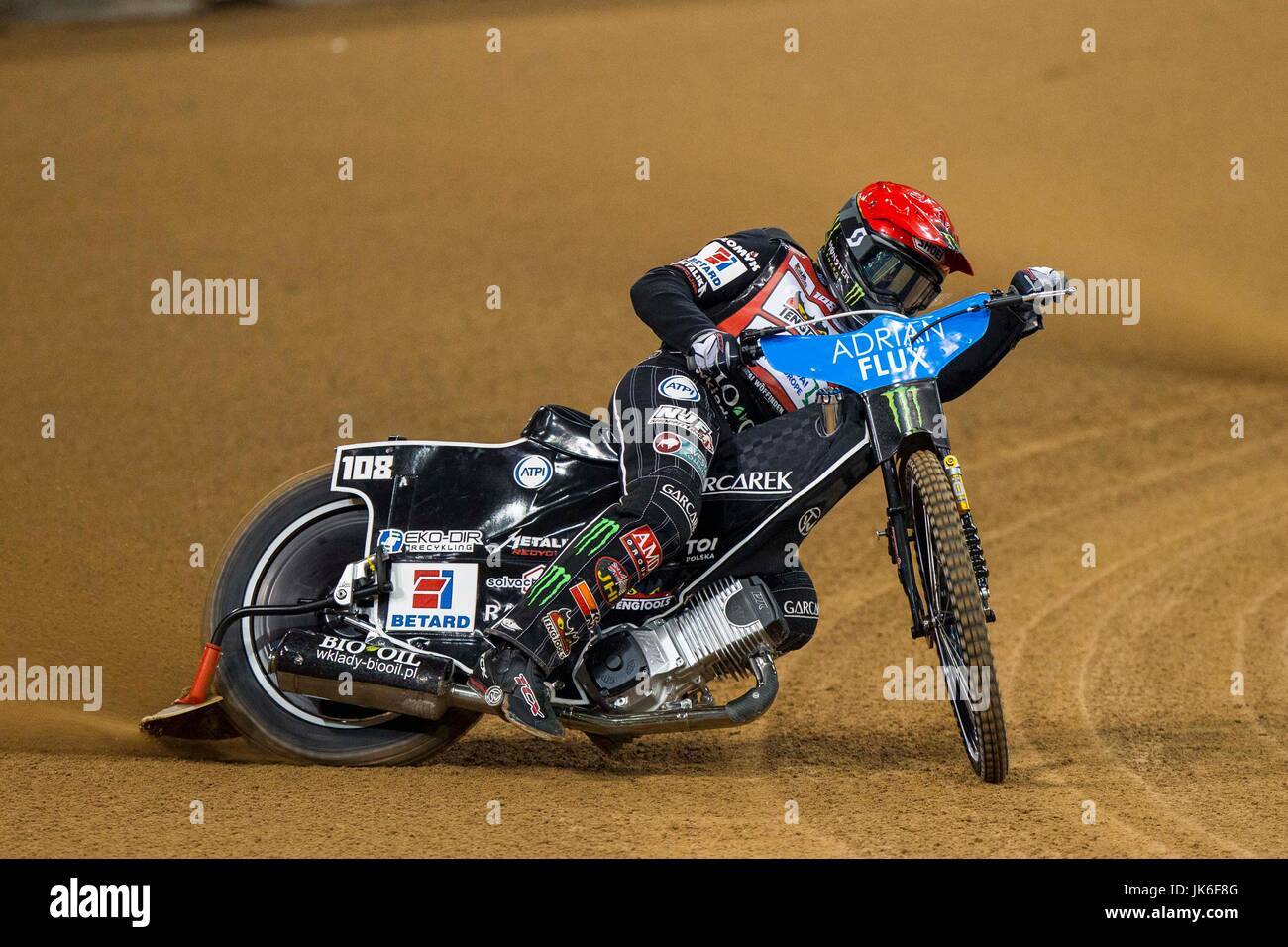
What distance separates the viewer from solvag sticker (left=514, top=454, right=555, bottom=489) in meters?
5.47

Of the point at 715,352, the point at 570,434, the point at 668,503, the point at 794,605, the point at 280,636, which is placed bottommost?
the point at 280,636

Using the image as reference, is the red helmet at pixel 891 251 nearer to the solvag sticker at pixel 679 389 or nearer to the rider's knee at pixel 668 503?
the solvag sticker at pixel 679 389

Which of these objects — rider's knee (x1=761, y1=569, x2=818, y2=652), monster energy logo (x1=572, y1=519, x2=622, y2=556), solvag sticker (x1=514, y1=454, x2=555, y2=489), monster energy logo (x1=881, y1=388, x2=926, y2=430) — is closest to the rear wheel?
solvag sticker (x1=514, y1=454, x2=555, y2=489)

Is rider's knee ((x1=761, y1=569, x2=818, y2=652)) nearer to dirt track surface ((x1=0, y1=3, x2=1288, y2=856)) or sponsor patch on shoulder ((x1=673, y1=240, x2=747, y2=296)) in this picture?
dirt track surface ((x1=0, y1=3, x2=1288, y2=856))

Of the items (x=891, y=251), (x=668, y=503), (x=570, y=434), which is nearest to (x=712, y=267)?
(x=891, y=251)

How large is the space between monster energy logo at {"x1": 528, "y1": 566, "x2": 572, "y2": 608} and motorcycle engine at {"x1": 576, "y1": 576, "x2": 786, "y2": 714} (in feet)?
1.10

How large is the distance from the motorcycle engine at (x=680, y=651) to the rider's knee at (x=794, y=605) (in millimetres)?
56

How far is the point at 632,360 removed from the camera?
11883 millimetres

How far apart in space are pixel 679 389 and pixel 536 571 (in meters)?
0.85

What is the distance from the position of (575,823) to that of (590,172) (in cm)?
1300

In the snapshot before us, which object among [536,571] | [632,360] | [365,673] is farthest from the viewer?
[632,360]

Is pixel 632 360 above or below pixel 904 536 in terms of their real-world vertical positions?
above

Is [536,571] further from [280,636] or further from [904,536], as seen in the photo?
[904,536]

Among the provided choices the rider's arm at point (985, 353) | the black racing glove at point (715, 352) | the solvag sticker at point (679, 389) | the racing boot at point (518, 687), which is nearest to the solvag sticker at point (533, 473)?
the solvag sticker at point (679, 389)
